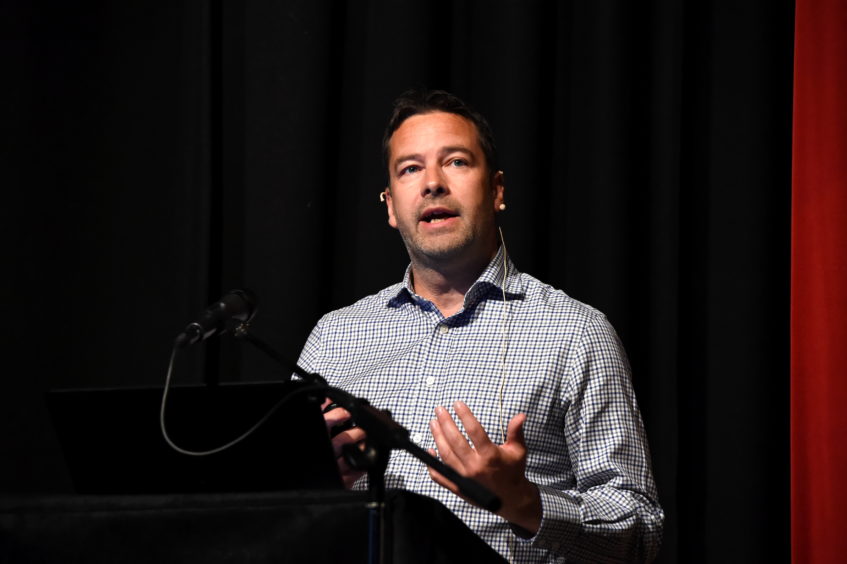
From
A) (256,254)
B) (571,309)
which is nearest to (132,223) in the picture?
(256,254)

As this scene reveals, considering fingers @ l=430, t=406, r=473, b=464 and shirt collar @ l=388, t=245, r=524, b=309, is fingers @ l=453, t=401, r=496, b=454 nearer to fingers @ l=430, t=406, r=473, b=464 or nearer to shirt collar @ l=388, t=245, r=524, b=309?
fingers @ l=430, t=406, r=473, b=464

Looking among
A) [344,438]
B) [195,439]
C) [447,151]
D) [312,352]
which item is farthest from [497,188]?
[195,439]

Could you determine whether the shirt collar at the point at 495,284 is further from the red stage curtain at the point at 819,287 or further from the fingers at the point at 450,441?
the fingers at the point at 450,441

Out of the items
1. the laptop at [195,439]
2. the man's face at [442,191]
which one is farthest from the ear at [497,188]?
the laptop at [195,439]

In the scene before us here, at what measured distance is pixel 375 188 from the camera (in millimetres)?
2576

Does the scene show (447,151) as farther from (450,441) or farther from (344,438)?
(450,441)

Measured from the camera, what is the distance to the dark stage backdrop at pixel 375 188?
7.70 ft

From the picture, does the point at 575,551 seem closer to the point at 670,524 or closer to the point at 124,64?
the point at 670,524

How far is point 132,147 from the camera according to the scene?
2.76 meters

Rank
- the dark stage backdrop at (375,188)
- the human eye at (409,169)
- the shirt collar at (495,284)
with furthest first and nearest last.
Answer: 1. the dark stage backdrop at (375,188)
2. the human eye at (409,169)
3. the shirt collar at (495,284)

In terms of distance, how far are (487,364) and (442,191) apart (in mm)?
440

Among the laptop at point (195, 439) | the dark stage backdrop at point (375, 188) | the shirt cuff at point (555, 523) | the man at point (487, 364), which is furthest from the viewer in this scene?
the dark stage backdrop at point (375, 188)

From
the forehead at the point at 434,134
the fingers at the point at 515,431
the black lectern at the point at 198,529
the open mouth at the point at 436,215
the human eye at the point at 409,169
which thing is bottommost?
the black lectern at the point at 198,529

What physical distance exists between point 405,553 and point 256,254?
1559 millimetres
